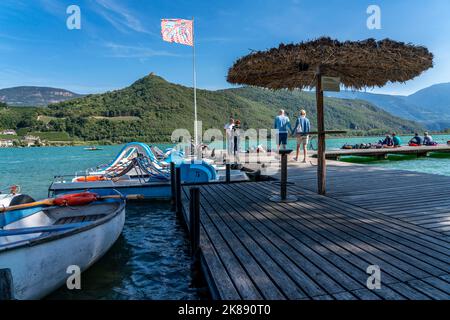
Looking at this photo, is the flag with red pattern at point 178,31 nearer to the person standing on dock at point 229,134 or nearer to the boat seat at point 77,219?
the person standing on dock at point 229,134

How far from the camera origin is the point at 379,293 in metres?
2.61

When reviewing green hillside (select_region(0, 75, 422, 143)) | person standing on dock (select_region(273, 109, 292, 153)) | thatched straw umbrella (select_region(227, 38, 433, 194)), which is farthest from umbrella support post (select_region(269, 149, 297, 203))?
green hillside (select_region(0, 75, 422, 143))

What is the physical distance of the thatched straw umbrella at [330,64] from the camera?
542 cm

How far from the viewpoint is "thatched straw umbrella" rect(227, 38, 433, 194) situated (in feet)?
17.8

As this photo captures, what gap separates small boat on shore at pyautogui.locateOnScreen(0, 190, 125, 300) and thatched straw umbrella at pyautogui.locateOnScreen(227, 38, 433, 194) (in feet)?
12.8

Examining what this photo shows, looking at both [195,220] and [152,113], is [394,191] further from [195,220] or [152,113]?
[152,113]

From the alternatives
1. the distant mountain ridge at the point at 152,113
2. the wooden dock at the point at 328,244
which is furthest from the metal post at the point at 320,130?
the distant mountain ridge at the point at 152,113

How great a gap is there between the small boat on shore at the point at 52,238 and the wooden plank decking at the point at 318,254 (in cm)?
171

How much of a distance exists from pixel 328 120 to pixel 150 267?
4976 inches

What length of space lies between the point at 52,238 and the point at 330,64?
18.3 ft
